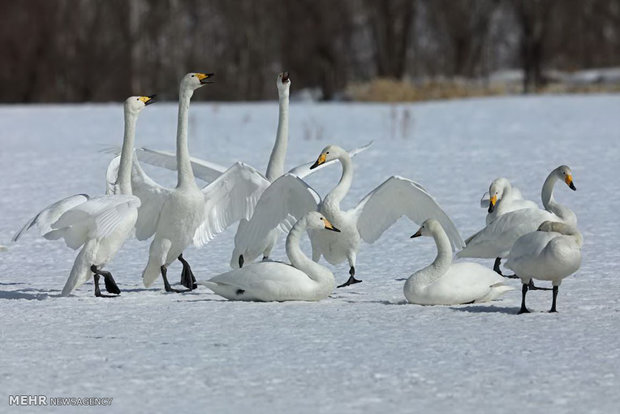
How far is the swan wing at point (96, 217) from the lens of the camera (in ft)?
19.2

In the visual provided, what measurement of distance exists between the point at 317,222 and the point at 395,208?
0.92m

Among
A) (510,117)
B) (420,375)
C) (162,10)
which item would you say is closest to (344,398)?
(420,375)

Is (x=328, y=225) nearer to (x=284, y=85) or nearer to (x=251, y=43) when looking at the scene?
Result: (x=284, y=85)

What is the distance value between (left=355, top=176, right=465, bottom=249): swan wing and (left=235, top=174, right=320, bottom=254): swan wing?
1.01 ft

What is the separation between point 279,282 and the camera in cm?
577

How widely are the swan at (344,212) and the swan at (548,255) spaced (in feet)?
3.41

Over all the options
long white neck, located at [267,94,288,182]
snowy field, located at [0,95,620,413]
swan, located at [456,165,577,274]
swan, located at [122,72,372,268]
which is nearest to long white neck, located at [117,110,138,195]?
snowy field, located at [0,95,620,413]

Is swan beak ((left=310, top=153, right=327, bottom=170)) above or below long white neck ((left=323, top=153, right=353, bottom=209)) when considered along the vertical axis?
above

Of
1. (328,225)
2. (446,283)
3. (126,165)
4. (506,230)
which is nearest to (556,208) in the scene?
(506,230)

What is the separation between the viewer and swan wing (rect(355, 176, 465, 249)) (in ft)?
21.6

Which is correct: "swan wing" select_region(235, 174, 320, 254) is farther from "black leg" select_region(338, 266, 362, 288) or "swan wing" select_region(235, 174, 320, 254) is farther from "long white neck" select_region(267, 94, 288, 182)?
"long white neck" select_region(267, 94, 288, 182)

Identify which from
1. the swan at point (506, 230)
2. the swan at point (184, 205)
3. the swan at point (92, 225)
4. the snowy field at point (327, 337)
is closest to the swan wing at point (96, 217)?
the swan at point (92, 225)

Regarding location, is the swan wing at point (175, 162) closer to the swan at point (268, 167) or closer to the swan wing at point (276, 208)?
the swan at point (268, 167)

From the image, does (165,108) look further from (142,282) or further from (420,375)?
(420,375)
